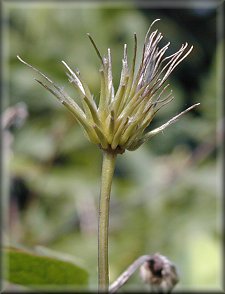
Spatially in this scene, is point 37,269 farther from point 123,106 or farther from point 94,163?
point 94,163

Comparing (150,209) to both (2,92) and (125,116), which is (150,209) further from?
(125,116)

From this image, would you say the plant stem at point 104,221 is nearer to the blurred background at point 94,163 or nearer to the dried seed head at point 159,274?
the dried seed head at point 159,274

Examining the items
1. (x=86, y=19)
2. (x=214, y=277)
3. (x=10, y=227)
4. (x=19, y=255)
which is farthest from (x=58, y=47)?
(x=19, y=255)

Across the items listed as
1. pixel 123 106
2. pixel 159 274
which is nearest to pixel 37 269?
pixel 159 274

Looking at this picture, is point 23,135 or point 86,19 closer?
point 23,135

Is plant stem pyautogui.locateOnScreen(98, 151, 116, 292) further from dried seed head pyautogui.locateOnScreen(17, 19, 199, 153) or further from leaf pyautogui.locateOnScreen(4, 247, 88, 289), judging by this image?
leaf pyautogui.locateOnScreen(4, 247, 88, 289)

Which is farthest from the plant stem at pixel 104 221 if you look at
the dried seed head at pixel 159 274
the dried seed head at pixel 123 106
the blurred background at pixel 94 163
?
the blurred background at pixel 94 163
